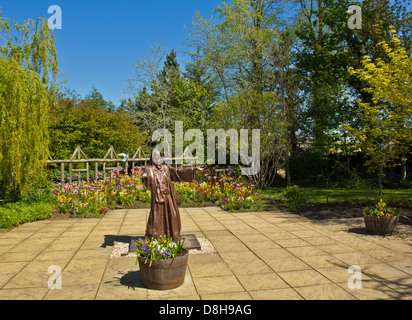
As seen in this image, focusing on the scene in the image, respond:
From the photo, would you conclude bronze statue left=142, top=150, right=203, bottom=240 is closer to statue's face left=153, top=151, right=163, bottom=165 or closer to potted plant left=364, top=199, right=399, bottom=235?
statue's face left=153, top=151, right=163, bottom=165

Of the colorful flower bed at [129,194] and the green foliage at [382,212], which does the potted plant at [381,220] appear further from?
the colorful flower bed at [129,194]

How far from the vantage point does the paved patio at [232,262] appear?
389 cm

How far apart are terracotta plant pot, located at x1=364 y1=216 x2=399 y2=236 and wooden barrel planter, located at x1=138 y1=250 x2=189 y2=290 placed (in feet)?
14.9

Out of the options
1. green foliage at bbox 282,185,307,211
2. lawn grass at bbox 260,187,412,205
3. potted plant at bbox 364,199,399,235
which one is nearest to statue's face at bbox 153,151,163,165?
potted plant at bbox 364,199,399,235

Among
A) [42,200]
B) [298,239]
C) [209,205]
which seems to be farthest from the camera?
[209,205]

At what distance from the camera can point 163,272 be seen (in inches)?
151

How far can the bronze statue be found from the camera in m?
5.06

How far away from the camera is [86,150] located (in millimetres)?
14977

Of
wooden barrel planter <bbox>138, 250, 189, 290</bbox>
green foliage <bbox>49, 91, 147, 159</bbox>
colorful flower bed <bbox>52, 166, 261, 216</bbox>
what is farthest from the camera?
green foliage <bbox>49, 91, 147, 159</bbox>

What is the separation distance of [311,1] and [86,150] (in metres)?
16.6

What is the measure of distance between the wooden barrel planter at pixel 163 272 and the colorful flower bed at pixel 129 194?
17.1ft

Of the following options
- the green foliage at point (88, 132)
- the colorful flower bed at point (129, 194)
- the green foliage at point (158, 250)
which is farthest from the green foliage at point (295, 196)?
the green foliage at point (88, 132)
